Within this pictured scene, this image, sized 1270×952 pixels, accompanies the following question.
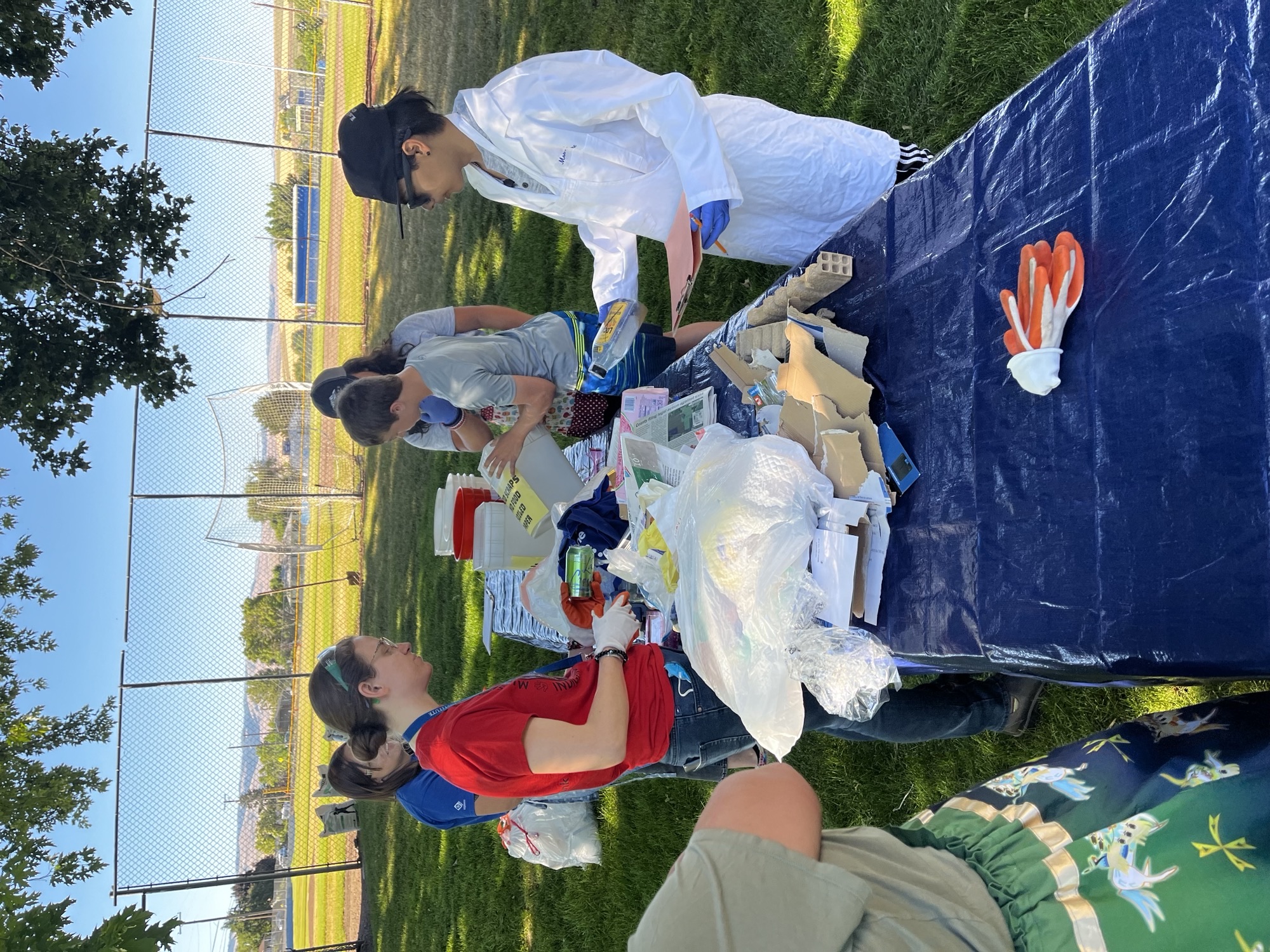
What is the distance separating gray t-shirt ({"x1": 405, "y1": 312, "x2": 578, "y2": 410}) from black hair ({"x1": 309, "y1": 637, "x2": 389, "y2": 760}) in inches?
42.3

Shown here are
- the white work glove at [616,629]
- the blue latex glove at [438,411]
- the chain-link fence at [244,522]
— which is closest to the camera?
the white work glove at [616,629]

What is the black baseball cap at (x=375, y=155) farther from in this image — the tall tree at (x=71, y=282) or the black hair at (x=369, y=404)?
the tall tree at (x=71, y=282)

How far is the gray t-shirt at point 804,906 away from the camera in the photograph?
3.45ft

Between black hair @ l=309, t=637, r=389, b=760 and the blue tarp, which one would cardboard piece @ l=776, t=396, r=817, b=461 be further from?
black hair @ l=309, t=637, r=389, b=760

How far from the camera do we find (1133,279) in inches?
49.8

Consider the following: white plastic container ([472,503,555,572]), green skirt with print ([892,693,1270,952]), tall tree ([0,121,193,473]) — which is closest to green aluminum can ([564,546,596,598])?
white plastic container ([472,503,555,572])

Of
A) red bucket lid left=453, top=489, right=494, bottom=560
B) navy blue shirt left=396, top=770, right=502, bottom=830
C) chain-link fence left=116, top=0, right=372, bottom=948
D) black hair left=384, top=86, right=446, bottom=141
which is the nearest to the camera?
black hair left=384, top=86, right=446, bottom=141

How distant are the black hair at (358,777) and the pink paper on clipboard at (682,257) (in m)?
1.70

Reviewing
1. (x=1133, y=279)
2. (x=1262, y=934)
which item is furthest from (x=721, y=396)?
(x=1262, y=934)

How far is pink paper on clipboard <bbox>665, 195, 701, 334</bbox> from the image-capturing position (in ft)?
6.91

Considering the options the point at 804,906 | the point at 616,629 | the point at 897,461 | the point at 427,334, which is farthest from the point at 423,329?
the point at 804,906

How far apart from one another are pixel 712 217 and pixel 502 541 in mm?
1927

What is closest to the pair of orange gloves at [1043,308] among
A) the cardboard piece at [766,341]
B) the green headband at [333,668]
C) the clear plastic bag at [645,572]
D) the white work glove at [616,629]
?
the cardboard piece at [766,341]

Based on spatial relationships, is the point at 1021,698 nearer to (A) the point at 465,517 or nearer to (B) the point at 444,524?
(A) the point at 465,517
